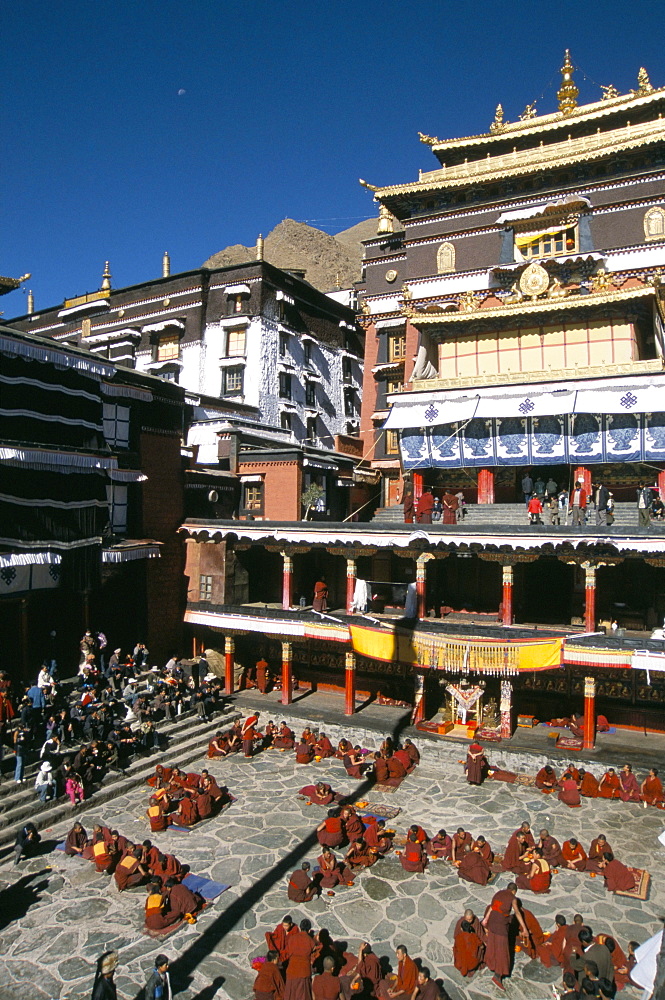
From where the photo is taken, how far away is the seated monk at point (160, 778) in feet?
59.0

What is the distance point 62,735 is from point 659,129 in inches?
1333

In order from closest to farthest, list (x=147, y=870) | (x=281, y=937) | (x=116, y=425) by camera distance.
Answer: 1. (x=281, y=937)
2. (x=147, y=870)
3. (x=116, y=425)

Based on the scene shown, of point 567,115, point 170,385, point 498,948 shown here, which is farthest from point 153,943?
point 567,115

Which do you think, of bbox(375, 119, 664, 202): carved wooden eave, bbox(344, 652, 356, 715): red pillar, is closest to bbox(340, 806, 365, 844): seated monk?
bbox(344, 652, 356, 715): red pillar

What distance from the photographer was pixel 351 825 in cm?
1558

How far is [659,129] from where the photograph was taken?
1157 inches

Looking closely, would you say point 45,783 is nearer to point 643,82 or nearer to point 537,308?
point 537,308

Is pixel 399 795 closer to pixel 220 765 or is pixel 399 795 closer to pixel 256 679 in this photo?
pixel 220 765

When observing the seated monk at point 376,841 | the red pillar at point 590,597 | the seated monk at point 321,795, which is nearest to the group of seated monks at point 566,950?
the seated monk at point 376,841

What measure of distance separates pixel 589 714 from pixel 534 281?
19514mm

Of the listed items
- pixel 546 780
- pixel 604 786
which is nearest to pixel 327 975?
pixel 546 780

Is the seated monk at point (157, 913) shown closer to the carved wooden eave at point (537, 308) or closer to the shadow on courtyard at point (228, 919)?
the shadow on courtyard at point (228, 919)

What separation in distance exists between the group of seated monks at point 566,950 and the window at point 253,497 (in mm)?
20036

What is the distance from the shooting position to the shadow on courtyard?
37.1 ft
